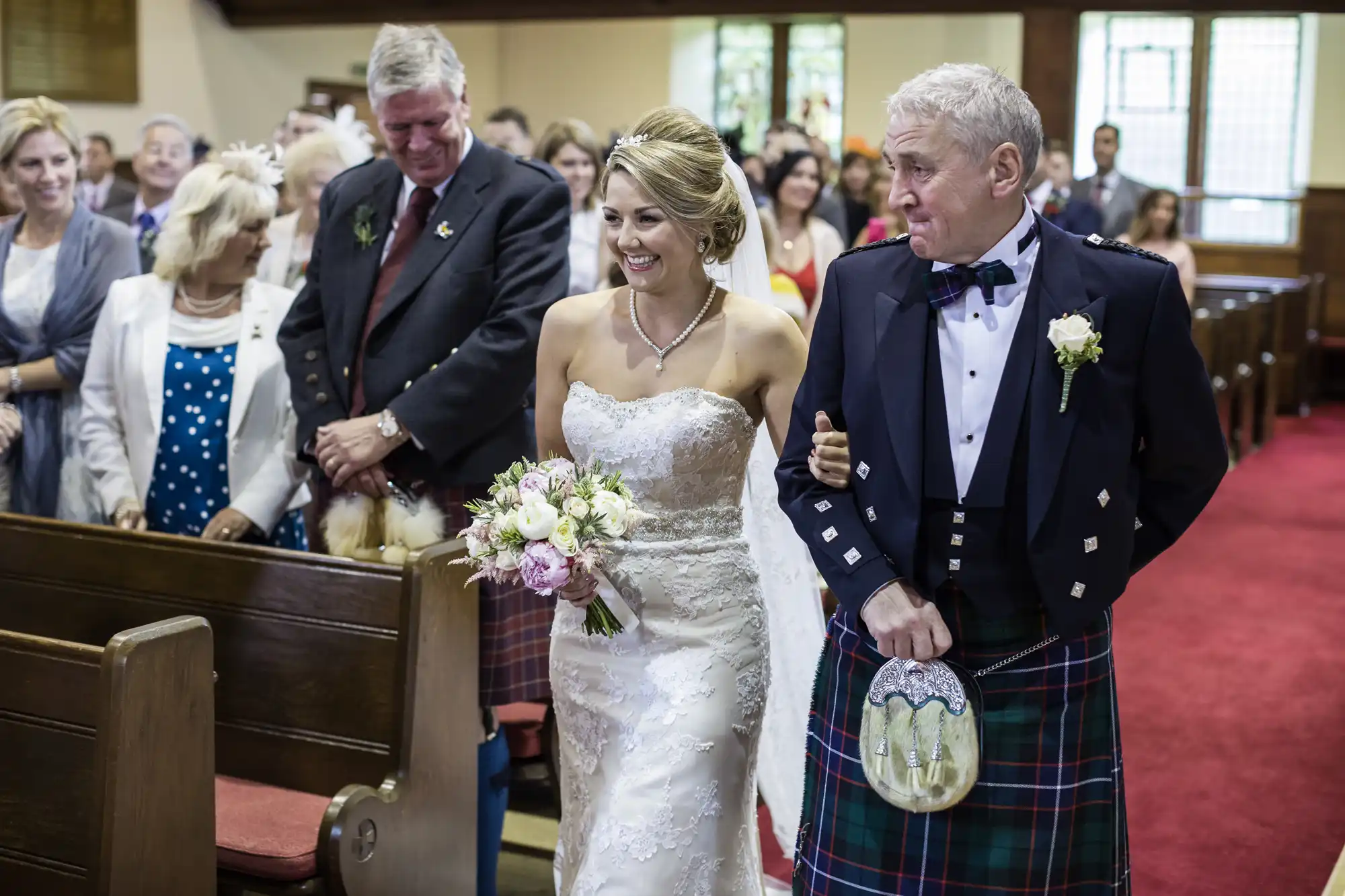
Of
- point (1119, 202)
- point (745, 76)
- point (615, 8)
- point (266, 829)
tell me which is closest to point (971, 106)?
point (266, 829)

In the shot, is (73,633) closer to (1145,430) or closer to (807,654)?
(807,654)

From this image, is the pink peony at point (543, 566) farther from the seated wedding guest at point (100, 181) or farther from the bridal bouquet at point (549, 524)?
the seated wedding guest at point (100, 181)

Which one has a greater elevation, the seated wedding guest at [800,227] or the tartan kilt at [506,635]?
the seated wedding guest at [800,227]

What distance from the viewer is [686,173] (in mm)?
2832

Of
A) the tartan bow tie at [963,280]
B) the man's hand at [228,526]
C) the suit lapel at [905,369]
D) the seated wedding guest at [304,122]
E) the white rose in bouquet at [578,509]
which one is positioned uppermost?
the seated wedding guest at [304,122]

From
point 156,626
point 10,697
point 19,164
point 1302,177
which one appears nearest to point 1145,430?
point 156,626

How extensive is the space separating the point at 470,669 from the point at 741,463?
0.86 metres

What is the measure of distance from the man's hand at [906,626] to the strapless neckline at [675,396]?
75 cm

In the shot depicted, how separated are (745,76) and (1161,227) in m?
9.75

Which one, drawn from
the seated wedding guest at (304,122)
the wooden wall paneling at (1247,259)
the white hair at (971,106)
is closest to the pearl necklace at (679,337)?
the white hair at (971,106)

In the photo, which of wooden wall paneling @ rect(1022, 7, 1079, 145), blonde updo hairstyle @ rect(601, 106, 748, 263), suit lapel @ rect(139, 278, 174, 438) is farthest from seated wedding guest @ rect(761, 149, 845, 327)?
wooden wall paneling @ rect(1022, 7, 1079, 145)

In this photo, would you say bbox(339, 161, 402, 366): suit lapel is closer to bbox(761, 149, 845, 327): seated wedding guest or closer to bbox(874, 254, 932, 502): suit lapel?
bbox(874, 254, 932, 502): suit lapel

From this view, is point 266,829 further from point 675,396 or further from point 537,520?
point 675,396

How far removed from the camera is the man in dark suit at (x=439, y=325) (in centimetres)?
348
